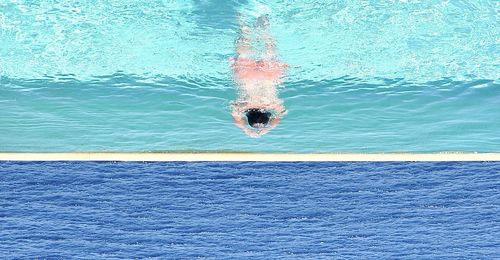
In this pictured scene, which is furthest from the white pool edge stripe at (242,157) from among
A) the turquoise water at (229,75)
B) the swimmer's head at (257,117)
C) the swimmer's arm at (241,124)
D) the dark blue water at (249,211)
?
the swimmer's head at (257,117)

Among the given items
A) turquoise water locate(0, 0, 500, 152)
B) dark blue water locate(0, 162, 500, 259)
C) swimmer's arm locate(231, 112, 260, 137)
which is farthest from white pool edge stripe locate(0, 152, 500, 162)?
swimmer's arm locate(231, 112, 260, 137)

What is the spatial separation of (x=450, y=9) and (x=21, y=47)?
12.0 ft

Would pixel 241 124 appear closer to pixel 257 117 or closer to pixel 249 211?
pixel 257 117

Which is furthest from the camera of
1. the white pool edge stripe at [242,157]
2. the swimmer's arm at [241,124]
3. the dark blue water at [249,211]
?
the swimmer's arm at [241,124]

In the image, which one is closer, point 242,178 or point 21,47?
point 242,178

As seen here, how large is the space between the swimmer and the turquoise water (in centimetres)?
8

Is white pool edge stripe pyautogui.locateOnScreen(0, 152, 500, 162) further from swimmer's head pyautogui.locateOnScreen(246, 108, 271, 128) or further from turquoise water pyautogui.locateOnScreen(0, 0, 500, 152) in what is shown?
swimmer's head pyautogui.locateOnScreen(246, 108, 271, 128)

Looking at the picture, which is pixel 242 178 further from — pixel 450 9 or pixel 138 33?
pixel 450 9

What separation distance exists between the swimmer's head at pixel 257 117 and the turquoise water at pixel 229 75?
140 mm

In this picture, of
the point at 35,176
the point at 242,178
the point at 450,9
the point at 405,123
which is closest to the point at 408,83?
the point at 405,123

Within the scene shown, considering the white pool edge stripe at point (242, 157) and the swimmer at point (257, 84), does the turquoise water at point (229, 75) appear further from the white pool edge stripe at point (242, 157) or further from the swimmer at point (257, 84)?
the white pool edge stripe at point (242, 157)

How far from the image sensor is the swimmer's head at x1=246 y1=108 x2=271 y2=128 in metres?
5.87

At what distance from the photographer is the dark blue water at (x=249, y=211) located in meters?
4.66

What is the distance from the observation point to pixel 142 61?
21.5 ft
